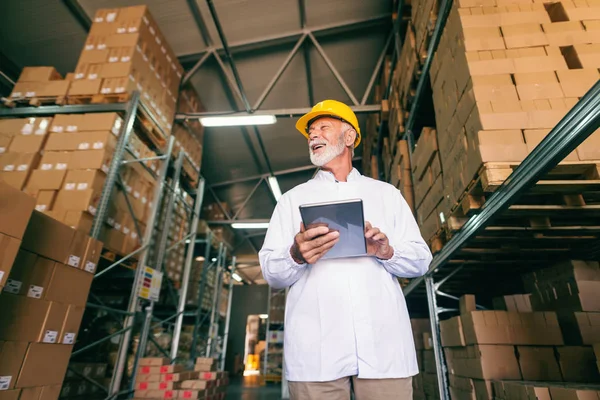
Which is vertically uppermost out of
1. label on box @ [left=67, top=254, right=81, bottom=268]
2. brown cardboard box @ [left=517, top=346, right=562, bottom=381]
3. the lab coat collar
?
the lab coat collar

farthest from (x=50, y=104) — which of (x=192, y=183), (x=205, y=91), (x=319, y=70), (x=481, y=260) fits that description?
(x=481, y=260)

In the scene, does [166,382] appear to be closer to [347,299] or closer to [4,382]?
[4,382]

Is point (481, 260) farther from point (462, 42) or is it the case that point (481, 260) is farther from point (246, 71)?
point (246, 71)

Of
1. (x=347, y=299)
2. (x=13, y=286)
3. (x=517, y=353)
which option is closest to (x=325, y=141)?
(x=347, y=299)

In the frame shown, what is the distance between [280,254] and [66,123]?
495 cm

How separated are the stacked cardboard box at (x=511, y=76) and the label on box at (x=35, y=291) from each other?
11.7 ft

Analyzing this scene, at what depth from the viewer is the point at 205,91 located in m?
8.14

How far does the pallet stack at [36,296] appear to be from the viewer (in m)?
2.28

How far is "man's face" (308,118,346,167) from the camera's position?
1713 mm

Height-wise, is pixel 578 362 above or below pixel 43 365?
above

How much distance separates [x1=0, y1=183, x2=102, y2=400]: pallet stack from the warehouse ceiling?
4.42m

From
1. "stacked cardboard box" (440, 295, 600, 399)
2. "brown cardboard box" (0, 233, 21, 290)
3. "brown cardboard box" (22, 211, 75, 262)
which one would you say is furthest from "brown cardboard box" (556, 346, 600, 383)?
"brown cardboard box" (22, 211, 75, 262)

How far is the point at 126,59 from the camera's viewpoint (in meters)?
5.24

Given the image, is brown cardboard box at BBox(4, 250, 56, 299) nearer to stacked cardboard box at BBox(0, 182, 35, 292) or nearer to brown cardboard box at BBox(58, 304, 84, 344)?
brown cardboard box at BBox(58, 304, 84, 344)
